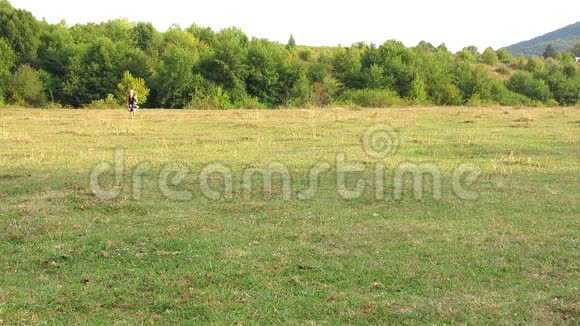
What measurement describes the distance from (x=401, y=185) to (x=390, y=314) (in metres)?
5.47

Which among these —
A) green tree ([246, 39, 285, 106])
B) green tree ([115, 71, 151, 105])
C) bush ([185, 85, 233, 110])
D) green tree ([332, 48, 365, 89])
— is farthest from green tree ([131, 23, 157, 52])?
green tree ([332, 48, 365, 89])

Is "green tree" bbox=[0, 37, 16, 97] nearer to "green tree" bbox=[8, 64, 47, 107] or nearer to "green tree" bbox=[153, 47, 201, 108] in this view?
"green tree" bbox=[8, 64, 47, 107]

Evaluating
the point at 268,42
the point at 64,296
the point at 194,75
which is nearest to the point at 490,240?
the point at 64,296

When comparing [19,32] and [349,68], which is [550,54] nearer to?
[349,68]

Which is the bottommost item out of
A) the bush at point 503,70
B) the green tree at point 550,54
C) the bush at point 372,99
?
the bush at point 372,99

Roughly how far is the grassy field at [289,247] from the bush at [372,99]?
95.9 ft

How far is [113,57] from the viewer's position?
4528cm

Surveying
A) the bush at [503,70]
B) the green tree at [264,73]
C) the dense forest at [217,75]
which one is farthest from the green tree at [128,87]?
the bush at [503,70]

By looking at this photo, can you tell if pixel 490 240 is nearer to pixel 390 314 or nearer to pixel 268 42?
pixel 390 314

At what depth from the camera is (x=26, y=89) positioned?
41.7m

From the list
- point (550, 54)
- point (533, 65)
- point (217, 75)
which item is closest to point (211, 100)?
point (217, 75)

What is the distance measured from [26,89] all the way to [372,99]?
84.8ft

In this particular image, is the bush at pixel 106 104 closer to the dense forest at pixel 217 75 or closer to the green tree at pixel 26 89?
the dense forest at pixel 217 75

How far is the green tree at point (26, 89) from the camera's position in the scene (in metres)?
41.7
